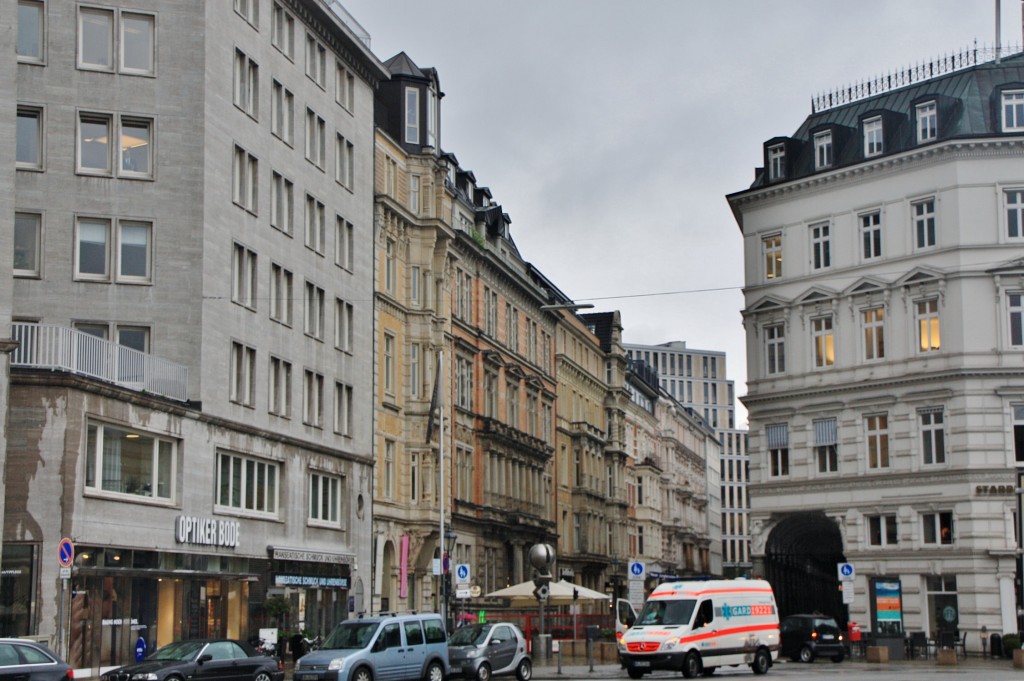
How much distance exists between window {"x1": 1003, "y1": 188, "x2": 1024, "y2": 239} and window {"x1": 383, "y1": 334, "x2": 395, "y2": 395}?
84.6 feet

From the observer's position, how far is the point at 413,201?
212 ft

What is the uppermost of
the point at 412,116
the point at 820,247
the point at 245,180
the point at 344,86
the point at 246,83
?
the point at 412,116

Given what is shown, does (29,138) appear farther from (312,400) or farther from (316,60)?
(316,60)

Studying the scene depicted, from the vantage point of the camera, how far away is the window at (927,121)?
202 ft

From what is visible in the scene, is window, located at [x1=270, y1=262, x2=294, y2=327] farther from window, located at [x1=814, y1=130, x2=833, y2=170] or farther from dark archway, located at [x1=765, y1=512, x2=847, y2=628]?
window, located at [x1=814, y1=130, x2=833, y2=170]

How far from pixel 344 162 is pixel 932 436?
26.2 metres

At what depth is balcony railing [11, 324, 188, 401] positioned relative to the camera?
125ft

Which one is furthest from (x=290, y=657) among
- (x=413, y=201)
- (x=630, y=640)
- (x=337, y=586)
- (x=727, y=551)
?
(x=727, y=551)

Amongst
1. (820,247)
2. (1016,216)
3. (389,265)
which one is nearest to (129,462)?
(389,265)

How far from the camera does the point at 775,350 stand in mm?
65625

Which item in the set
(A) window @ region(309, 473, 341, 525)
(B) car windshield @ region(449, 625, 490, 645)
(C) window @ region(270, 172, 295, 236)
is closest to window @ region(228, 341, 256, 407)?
(C) window @ region(270, 172, 295, 236)

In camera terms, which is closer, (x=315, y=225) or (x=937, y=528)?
(x=315, y=225)

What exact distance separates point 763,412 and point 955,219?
40.1ft

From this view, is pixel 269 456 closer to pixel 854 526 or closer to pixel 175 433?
pixel 175 433
